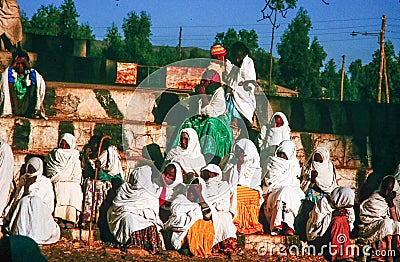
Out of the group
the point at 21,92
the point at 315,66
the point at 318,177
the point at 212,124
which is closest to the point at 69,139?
the point at 21,92

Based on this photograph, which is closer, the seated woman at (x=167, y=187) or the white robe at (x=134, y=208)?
the white robe at (x=134, y=208)

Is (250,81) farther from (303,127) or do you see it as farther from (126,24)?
(126,24)

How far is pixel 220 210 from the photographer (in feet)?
35.9

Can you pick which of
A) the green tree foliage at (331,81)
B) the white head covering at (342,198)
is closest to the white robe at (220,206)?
the white head covering at (342,198)

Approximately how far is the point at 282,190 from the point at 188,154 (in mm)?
1380

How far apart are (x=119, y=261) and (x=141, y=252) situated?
0.42 meters

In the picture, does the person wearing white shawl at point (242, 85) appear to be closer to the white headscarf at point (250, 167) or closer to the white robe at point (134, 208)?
the white headscarf at point (250, 167)

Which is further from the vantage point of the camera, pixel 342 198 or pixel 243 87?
pixel 243 87

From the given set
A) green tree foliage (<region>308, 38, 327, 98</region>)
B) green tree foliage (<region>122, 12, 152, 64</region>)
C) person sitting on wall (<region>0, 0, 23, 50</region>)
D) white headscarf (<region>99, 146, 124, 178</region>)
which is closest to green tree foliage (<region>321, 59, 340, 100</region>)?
green tree foliage (<region>308, 38, 327, 98</region>)

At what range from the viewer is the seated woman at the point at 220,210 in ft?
35.2

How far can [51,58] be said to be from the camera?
18.3m

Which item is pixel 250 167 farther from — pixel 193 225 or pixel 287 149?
pixel 193 225

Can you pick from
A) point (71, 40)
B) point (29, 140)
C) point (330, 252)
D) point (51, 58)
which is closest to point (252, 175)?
point (330, 252)

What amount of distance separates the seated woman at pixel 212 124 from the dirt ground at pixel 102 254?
1.95 m
